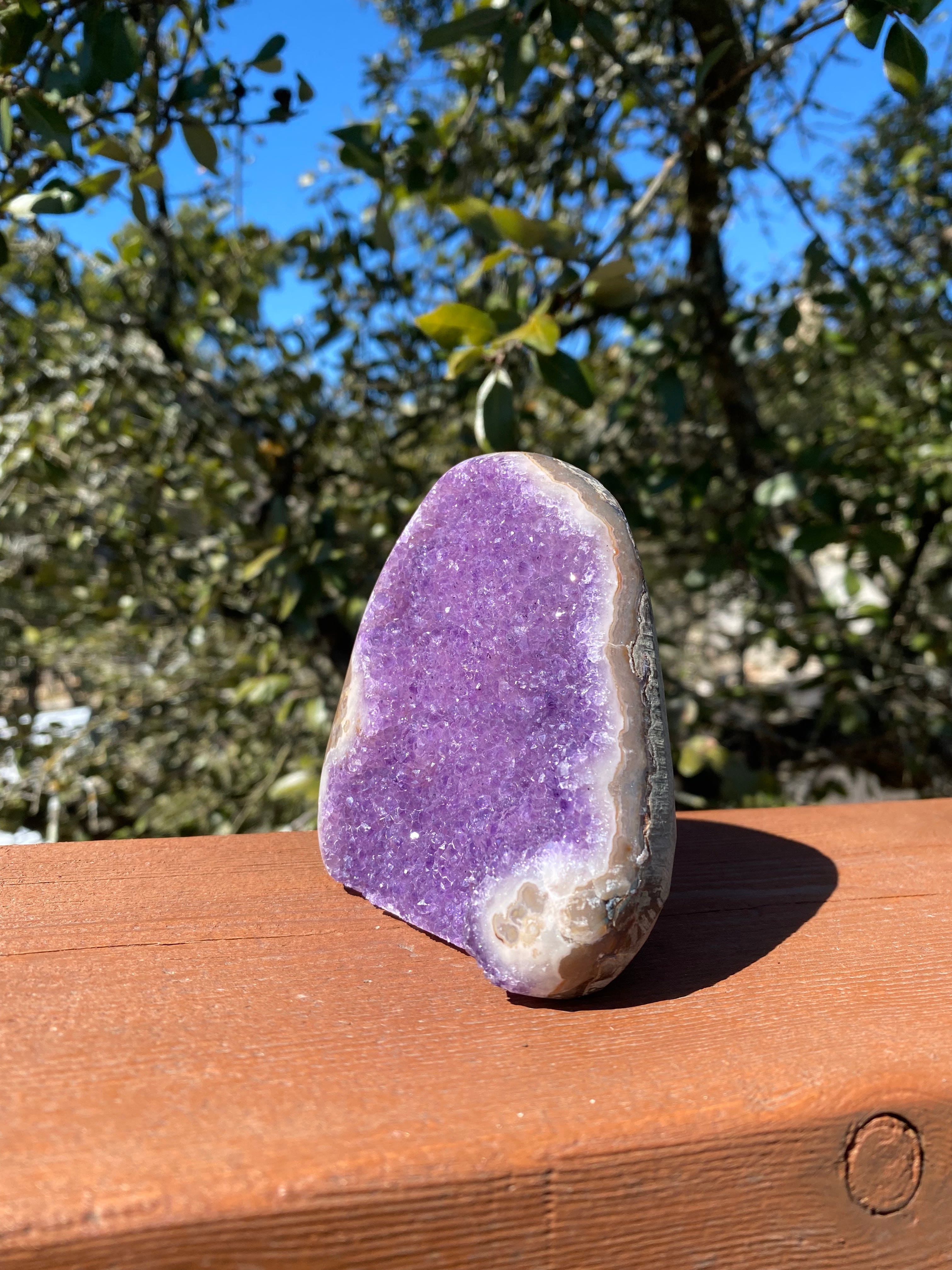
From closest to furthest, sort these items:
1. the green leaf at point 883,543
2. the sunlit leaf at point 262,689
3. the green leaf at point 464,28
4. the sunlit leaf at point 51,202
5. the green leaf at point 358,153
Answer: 1. the sunlit leaf at point 51,202
2. the green leaf at point 464,28
3. the green leaf at point 358,153
4. the green leaf at point 883,543
5. the sunlit leaf at point 262,689

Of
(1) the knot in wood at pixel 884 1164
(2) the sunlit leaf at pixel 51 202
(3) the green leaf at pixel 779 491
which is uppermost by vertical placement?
(2) the sunlit leaf at pixel 51 202

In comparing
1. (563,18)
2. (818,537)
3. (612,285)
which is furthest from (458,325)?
(818,537)

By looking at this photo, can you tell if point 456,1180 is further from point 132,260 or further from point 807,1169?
point 132,260

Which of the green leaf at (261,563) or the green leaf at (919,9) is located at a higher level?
the green leaf at (919,9)

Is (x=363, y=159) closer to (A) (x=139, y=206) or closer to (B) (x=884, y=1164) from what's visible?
(A) (x=139, y=206)

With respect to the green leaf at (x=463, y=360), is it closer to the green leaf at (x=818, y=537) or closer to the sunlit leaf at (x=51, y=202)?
the sunlit leaf at (x=51, y=202)

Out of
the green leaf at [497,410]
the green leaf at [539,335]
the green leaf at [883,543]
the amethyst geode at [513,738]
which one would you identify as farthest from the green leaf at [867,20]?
the green leaf at [883,543]

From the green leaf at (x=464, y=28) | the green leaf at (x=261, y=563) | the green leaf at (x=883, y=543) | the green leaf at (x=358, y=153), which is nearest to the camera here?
the green leaf at (x=464, y=28)
